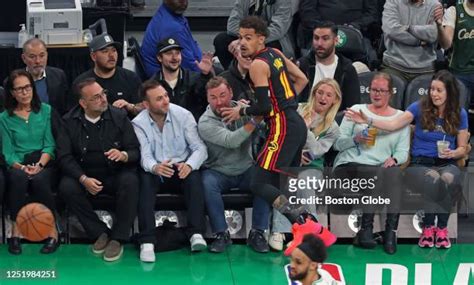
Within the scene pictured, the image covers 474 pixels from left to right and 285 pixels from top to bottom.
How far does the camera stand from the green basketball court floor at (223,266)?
1108cm

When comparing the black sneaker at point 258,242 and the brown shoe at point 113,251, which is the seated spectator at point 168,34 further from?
the brown shoe at point 113,251

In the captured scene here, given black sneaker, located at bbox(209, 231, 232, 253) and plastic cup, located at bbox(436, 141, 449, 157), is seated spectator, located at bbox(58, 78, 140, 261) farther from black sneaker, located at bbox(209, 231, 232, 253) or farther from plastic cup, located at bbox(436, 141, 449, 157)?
plastic cup, located at bbox(436, 141, 449, 157)

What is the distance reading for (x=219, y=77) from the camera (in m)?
11.7

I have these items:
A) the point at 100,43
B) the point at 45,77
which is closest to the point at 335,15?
the point at 100,43

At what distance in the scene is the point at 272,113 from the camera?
1132cm

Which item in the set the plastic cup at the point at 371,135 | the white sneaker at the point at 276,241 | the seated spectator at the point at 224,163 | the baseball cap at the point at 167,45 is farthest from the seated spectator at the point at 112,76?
the plastic cup at the point at 371,135

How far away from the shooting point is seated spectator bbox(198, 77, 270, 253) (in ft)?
37.8

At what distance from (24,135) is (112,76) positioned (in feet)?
3.43

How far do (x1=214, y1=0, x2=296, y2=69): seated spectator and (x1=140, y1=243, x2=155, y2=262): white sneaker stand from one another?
→ 8.93ft

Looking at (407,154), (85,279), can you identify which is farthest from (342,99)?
(85,279)

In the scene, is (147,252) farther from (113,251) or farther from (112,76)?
(112,76)

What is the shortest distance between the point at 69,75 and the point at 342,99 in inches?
104


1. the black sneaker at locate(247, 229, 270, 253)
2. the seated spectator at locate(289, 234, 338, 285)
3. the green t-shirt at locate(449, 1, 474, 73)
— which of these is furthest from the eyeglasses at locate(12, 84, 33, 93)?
the green t-shirt at locate(449, 1, 474, 73)

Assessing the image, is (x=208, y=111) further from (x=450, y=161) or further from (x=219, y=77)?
(x=450, y=161)
